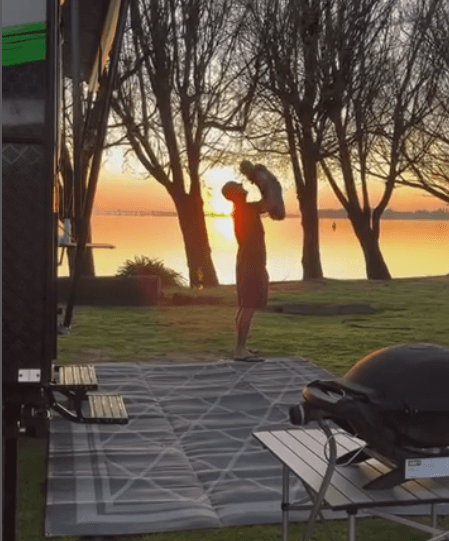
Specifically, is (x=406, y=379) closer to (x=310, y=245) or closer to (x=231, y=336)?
(x=231, y=336)

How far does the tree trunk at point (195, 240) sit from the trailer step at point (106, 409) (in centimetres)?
1649

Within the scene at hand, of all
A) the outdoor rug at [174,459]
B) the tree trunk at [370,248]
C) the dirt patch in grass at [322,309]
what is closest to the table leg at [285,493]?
the outdoor rug at [174,459]

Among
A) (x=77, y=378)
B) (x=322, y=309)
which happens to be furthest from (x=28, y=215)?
(x=322, y=309)

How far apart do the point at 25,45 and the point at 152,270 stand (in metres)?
17.7

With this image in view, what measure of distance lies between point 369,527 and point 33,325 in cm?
219

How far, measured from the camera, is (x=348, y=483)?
13.2ft

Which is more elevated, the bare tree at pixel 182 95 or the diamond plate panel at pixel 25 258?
the bare tree at pixel 182 95

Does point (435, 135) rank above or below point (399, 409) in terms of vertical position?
above

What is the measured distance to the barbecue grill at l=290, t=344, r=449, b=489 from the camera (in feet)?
12.4

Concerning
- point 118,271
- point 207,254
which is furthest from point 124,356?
point 207,254

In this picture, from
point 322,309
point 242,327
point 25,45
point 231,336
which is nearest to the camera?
point 25,45

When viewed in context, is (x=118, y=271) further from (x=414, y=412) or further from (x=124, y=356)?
(x=414, y=412)

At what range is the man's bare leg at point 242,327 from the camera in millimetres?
10920

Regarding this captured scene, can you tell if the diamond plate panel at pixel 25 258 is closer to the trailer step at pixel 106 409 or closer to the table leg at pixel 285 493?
the trailer step at pixel 106 409
